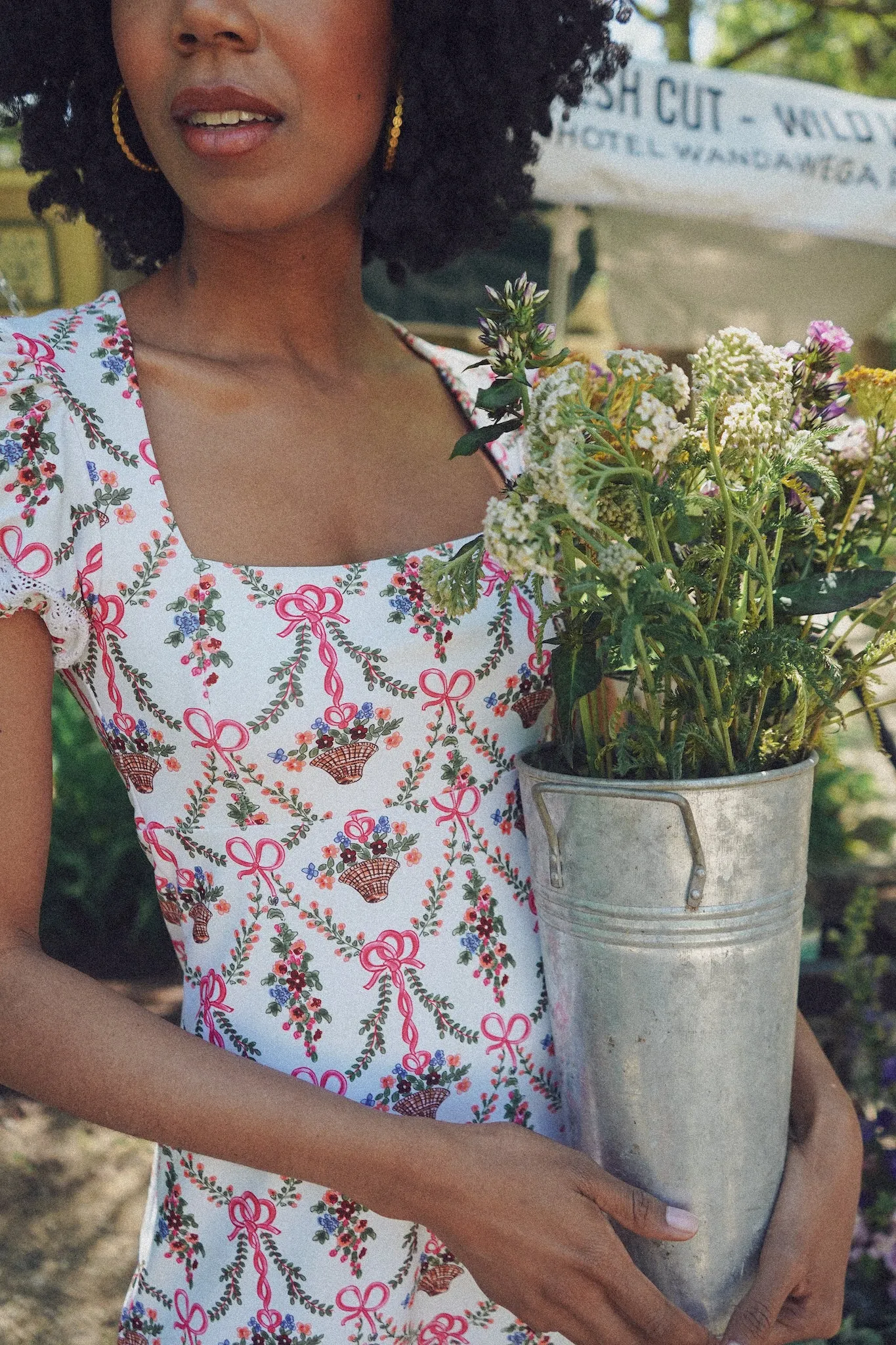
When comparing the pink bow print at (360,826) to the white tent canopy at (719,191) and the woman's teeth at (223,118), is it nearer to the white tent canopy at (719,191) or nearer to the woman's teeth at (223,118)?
the woman's teeth at (223,118)

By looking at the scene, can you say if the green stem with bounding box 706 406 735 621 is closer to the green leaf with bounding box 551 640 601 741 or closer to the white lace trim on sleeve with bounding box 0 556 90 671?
the green leaf with bounding box 551 640 601 741

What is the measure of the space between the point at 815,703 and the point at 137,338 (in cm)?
88

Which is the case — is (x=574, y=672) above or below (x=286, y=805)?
above

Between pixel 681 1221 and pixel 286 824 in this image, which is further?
pixel 286 824

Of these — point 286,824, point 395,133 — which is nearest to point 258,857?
point 286,824

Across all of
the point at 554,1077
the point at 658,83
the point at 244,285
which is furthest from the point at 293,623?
the point at 658,83

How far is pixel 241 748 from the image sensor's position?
1307mm

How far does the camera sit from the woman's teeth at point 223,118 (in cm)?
134

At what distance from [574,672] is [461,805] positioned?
1.15ft

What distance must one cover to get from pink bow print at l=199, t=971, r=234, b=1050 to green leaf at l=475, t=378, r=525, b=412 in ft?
2.25

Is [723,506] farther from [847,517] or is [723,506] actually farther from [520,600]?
[520,600]

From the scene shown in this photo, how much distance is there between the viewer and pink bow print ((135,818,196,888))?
4.45 ft

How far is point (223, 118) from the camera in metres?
1.34

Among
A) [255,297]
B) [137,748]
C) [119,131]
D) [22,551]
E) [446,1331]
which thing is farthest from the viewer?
[119,131]
